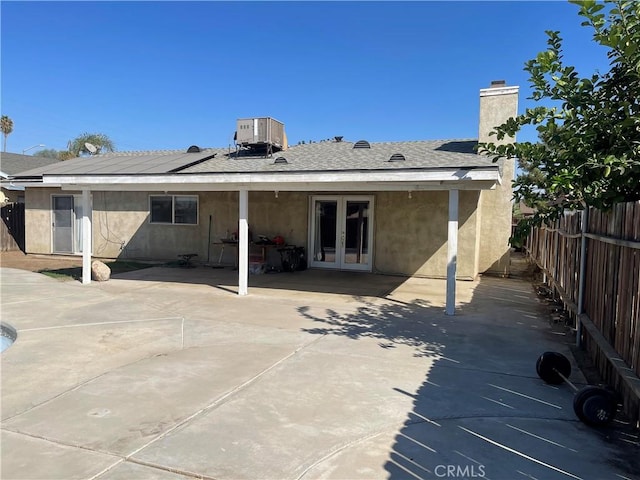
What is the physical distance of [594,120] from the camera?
4098 mm

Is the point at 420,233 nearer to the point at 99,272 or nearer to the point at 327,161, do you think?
the point at 327,161

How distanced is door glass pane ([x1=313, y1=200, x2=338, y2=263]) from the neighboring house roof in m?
16.6

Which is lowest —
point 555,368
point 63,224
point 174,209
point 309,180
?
point 555,368

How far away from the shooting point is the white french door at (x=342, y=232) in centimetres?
1348

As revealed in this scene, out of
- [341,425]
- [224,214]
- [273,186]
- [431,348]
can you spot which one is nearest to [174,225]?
[224,214]

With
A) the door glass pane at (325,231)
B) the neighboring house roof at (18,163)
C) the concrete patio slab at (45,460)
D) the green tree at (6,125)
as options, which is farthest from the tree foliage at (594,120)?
the green tree at (6,125)

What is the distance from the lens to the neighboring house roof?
71.2 ft

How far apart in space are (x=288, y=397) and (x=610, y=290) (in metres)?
3.64

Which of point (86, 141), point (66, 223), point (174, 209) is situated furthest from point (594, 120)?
point (86, 141)

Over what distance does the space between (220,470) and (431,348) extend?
375 cm

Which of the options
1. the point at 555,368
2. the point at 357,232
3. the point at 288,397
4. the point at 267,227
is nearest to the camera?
the point at 288,397

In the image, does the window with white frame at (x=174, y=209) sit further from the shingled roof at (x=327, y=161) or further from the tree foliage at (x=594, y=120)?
the tree foliage at (x=594, y=120)

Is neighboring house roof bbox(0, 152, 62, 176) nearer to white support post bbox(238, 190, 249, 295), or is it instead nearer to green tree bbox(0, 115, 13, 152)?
white support post bbox(238, 190, 249, 295)

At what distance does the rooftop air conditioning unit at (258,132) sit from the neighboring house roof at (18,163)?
14.9 metres
